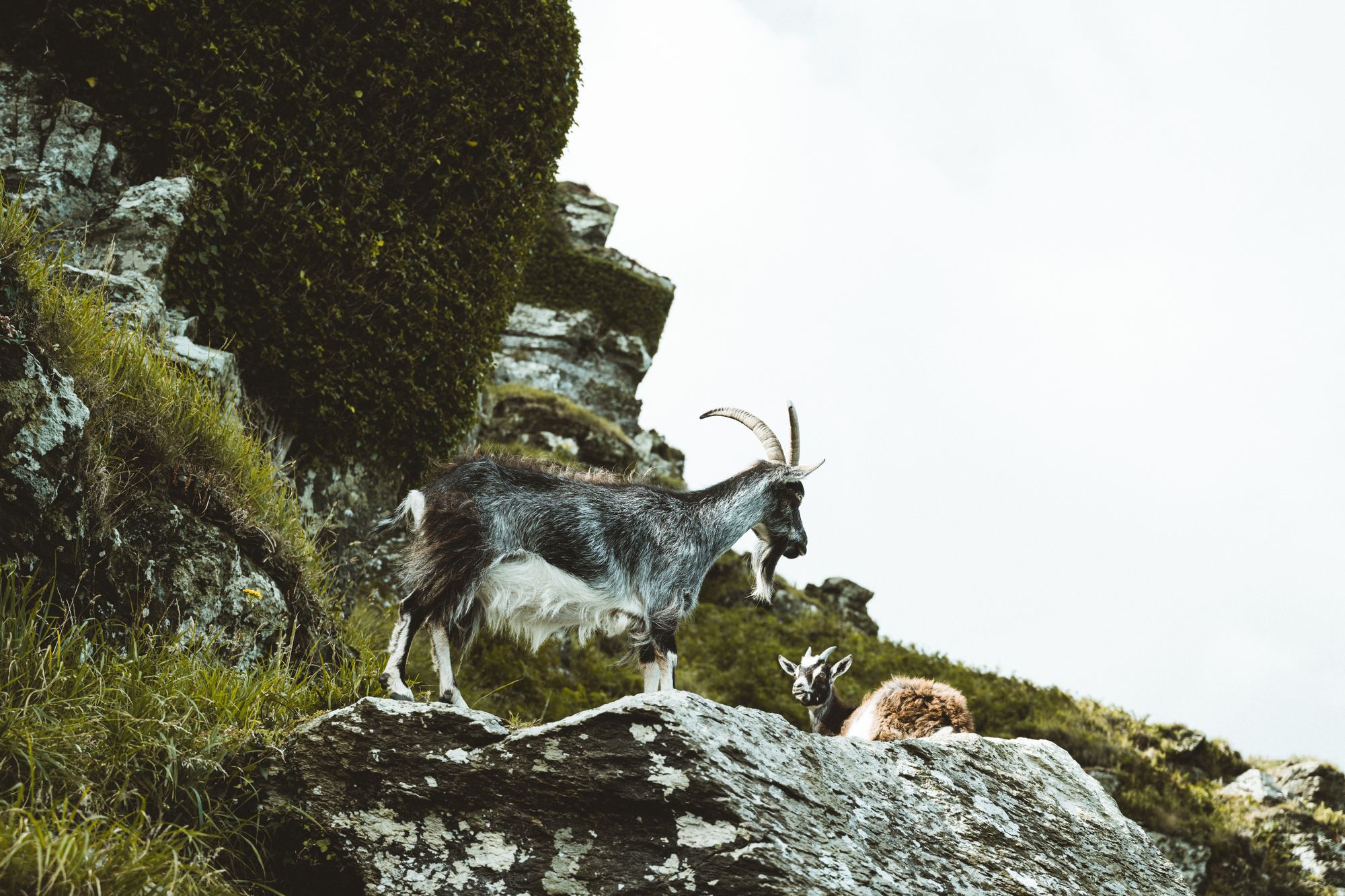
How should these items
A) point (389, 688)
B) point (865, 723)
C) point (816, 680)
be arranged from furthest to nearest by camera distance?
1. point (816, 680)
2. point (865, 723)
3. point (389, 688)

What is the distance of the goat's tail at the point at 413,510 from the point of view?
568 cm

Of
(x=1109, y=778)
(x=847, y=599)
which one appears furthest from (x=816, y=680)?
(x=847, y=599)

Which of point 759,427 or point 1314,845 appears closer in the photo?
point 759,427

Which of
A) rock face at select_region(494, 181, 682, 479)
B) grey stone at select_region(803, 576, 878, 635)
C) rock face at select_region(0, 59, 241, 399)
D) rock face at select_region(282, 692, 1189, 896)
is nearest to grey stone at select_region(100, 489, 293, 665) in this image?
rock face at select_region(282, 692, 1189, 896)

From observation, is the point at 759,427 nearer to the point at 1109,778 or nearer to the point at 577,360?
the point at 1109,778

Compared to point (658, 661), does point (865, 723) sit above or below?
below

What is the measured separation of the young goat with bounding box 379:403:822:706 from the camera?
17.8ft

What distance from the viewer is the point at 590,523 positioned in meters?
6.17

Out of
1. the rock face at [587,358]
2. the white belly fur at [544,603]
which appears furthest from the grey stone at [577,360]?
the white belly fur at [544,603]

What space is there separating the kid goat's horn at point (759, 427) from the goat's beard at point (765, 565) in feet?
2.27

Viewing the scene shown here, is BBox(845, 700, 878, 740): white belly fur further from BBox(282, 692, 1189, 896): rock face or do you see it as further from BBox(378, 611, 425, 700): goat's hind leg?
BBox(282, 692, 1189, 896): rock face

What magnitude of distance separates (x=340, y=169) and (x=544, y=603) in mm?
5671

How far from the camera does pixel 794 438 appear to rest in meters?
7.88

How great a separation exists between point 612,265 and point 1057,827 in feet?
66.1
